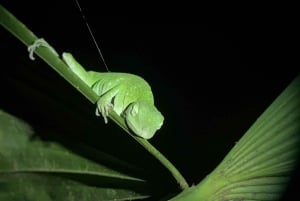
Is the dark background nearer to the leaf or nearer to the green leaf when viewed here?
the leaf

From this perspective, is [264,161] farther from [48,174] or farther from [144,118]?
[144,118]

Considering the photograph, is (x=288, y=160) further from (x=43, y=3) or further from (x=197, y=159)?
(x=43, y=3)

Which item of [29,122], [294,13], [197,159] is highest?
[294,13]

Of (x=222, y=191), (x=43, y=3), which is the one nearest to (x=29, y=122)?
(x=222, y=191)

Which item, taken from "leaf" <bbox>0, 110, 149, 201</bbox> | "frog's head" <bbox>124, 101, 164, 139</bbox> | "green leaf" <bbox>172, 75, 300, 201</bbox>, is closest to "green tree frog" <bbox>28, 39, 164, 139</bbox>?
"frog's head" <bbox>124, 101, 164, 139</bbox>

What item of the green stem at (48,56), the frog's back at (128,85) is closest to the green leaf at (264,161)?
the green stem at (48,56)

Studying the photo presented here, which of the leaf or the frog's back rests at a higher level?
the frog's back
